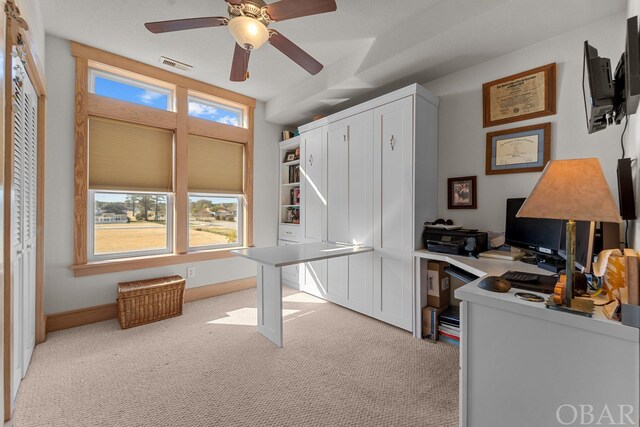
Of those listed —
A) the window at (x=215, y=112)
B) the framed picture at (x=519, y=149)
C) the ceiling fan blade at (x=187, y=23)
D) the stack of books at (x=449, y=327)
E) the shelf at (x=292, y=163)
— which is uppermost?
the window at (x=215, y=112)

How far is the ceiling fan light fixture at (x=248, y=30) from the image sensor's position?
162 cm

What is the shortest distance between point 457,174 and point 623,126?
1.11 m

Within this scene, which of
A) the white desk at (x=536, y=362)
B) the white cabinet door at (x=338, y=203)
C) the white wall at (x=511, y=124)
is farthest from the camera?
the white cabinet door at (x=338, y=203)

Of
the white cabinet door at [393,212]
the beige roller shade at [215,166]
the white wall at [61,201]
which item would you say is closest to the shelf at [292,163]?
the beige roller shade at [215,166]

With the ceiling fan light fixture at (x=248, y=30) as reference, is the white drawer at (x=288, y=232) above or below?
below

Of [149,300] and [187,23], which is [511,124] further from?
[149,300]

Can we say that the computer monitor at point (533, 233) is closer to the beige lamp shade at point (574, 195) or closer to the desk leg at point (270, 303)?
the beige lamp shade at point (574, 195)

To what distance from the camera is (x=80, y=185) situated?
2.72m

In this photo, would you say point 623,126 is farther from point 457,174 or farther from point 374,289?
point 374,289

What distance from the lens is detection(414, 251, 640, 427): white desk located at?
873 mm

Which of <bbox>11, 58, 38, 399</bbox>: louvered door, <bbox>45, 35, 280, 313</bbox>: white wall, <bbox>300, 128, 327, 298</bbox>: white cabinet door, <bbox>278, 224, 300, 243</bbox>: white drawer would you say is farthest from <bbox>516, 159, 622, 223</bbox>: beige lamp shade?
<bbox>45, 35, 280, 313</bbox>: white wall

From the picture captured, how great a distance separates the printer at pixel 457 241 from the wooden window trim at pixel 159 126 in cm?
259

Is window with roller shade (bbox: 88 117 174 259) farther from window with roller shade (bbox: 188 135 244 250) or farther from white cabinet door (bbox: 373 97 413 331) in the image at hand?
white cabinet door (bbox: 373 97 413 331)

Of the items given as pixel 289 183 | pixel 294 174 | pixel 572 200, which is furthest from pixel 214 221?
pixel 572 200
